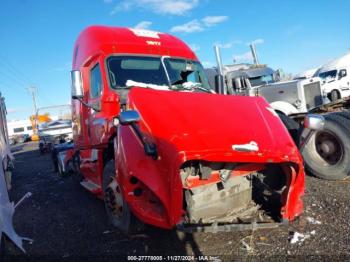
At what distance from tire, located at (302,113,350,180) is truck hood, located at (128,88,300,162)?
2642 mm

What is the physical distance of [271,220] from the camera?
13.3 feet

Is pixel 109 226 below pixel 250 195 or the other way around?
below

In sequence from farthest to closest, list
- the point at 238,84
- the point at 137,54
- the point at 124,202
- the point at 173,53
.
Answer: the point at 238,84 → the point at 173,53 → the point at 137,54 → the point at 124,202

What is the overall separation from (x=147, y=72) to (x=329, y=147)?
367 cm

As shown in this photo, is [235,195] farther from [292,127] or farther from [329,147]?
[292,127]

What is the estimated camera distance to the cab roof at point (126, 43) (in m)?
5.56

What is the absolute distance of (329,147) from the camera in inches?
255

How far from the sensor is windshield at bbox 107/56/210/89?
5.23 meters

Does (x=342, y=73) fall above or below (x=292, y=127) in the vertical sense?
above

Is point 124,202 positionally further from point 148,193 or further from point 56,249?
point 56,249

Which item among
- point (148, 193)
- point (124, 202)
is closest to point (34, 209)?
point (124, 202)

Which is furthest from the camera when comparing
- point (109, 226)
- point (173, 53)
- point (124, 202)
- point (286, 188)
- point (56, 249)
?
point (173, 53)

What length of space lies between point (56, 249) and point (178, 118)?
238 centimetres

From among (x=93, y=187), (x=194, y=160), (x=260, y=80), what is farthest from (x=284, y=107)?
(x=194, y=160)
